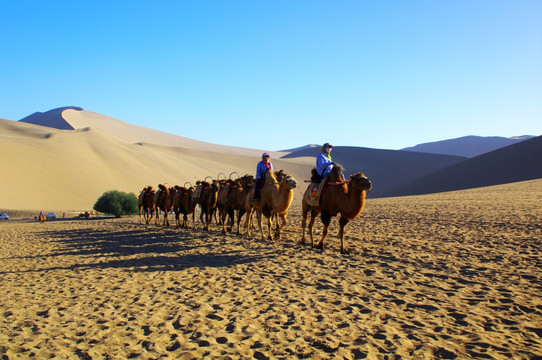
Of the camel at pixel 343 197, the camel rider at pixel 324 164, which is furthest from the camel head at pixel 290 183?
the camel at pixel 343 197

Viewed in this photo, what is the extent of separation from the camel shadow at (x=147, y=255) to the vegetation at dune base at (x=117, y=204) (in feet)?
89.4

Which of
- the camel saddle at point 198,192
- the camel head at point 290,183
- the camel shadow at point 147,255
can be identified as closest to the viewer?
the camel shadow at point 147,255

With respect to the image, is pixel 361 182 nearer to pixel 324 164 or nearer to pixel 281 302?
pixel 324 164

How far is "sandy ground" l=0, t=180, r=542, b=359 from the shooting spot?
4.71m

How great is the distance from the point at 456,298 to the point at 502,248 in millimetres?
5300

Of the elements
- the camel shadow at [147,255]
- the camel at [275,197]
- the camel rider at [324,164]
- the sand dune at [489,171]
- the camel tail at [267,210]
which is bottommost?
the camel shadow at [147,255]

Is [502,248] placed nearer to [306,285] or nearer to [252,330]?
[306,285]

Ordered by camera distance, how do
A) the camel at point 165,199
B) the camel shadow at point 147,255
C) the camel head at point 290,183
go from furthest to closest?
the camel at point 165,199 < the camel head at point 290,183 < the camel shadow at point 147,255

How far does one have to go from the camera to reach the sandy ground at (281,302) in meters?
4.71

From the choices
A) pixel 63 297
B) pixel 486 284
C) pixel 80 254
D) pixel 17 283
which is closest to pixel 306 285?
pixel 486 284

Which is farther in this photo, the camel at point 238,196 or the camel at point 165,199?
the camel at point 165,199

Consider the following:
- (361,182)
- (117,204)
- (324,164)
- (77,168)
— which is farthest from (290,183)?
(77,168)

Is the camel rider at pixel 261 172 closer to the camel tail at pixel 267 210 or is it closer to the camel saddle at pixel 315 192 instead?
the camel tail at pixel 267 210

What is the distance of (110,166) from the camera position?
6981 cm
